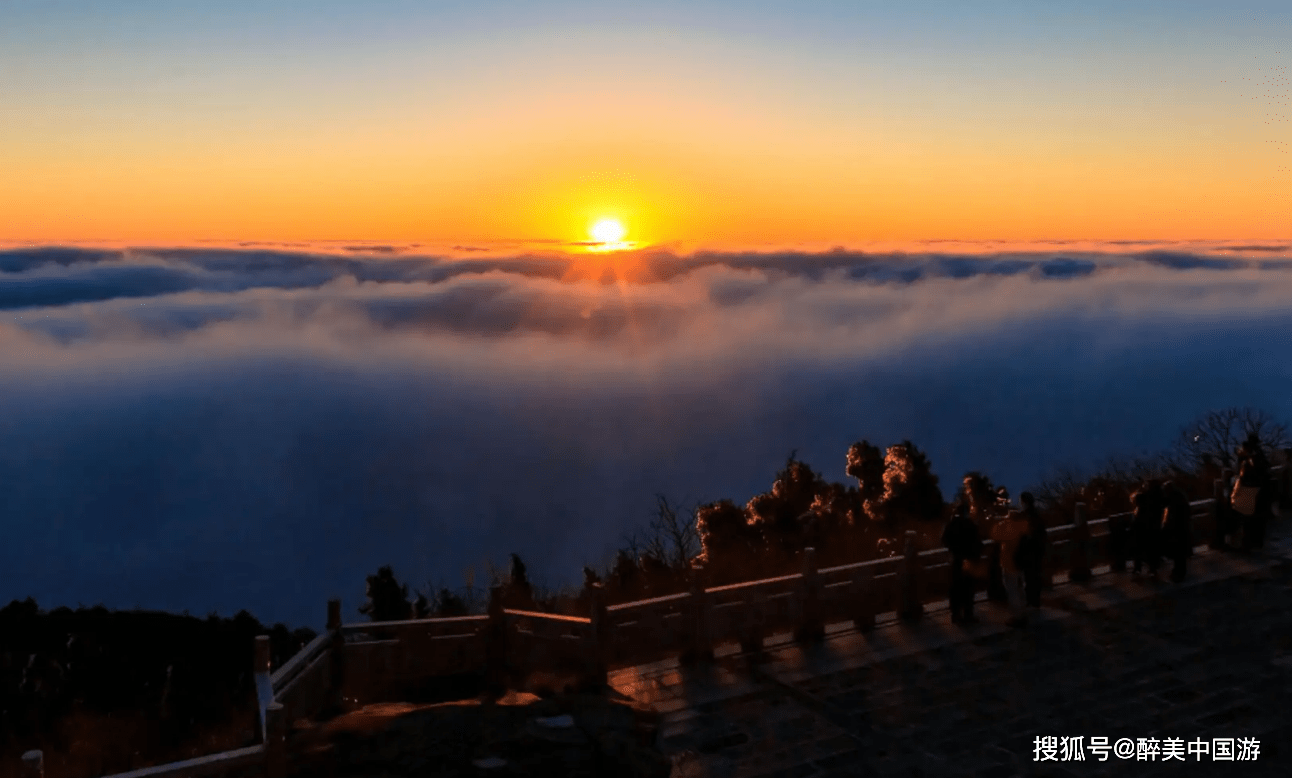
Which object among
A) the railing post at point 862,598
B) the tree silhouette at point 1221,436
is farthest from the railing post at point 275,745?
the tree silhouette at point 1221,436

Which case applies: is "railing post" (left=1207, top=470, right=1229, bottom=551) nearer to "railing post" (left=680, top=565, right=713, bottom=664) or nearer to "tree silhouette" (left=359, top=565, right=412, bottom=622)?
"railing post" (left=680, top=565, right=713, bottom=664)

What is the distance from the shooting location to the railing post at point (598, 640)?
40.8 feet

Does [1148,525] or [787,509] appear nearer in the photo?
[1148,525]

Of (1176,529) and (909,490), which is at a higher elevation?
(1176,529)

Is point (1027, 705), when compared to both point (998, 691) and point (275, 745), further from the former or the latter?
point (275, 745)

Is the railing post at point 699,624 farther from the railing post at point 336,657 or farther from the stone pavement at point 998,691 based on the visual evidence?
the railing post at point 336,657

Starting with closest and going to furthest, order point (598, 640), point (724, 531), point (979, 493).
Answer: point (598, 640), point (979, 493), point (724, 531)

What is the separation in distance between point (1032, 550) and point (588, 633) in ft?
19.4

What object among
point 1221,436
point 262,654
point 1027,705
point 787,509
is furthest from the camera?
point 1221,436

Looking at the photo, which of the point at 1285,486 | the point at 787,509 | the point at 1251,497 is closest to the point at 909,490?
the point at 787,509

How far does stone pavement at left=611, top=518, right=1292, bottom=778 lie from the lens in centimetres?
1029

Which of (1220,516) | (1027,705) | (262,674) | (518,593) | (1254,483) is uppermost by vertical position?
(1254,483)

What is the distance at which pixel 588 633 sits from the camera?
41.3ft

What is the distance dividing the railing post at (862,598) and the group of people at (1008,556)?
3.47ft
